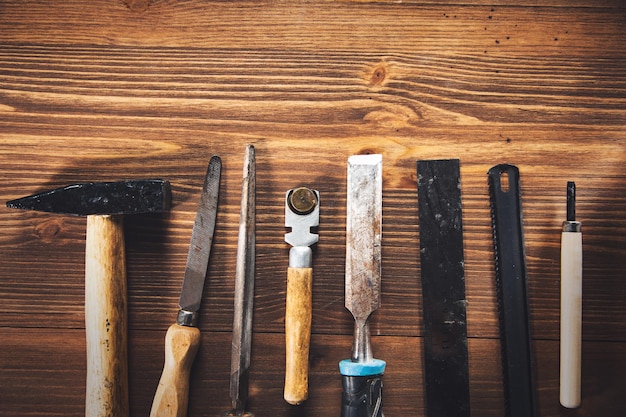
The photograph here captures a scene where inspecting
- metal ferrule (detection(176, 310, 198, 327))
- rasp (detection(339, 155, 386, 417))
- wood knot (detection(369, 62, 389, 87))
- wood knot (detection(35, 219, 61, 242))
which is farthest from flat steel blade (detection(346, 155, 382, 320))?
wood knot (detection(35, 219, 61, 242))

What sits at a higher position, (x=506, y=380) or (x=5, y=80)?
(x=5, y=80)

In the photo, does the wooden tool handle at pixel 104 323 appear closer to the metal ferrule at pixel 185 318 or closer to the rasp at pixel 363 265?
the metal ferrule at pixel 185 318

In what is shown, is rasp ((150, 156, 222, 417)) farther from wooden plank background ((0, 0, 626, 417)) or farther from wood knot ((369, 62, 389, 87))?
wood knot ((369, 62, 389, 87))

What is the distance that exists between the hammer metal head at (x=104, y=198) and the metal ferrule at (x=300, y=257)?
0.24 meters

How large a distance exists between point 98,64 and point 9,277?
428mm

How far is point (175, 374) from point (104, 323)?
5.8 inches

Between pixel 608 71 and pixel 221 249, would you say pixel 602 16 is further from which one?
pixel 221 249

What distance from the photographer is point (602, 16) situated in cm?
101

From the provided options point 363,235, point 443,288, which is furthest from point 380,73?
point 443,288

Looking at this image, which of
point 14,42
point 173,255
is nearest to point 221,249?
point 173,255

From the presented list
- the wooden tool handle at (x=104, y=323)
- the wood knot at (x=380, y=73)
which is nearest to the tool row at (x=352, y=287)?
the wooden tool handle at (x=104, y=323)

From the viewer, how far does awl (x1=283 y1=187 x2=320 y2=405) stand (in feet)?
2.95

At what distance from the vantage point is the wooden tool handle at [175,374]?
90 centimetres

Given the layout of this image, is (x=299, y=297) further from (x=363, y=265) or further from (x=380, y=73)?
(x=380, y=73)
